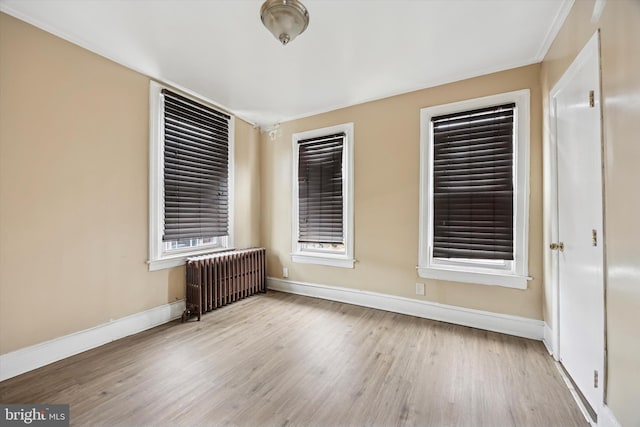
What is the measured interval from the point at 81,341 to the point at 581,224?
4.06 metres

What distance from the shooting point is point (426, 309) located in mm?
3049

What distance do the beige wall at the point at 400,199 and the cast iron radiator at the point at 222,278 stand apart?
76 centimetres

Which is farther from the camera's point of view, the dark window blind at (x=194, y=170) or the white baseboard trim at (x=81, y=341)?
the dark window blind at (x=194, y=170)

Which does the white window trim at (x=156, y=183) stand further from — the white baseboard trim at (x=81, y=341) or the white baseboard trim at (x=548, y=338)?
the white baseboard trim at (x=548, y=338)

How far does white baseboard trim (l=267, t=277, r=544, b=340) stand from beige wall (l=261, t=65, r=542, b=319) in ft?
0.23

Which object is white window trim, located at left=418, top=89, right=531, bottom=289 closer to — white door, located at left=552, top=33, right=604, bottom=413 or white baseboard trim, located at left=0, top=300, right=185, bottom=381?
white door, located at left=552, top=33, right=604, bottom=413

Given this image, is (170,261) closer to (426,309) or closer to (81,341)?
(81,341)

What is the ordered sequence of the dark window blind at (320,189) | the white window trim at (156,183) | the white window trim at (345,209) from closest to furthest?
the white window trim at (156,183) < the white window trim at (345,209) < the dark window blind at (320,189)

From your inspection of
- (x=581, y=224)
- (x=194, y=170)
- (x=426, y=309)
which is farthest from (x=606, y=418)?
(x=194, y=170)

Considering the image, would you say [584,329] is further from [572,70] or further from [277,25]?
[277,25]

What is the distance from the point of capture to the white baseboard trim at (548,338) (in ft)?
7.43

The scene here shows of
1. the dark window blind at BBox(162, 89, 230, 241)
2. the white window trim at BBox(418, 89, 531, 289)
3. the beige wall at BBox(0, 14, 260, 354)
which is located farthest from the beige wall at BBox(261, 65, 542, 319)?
the beige wall at BBox(0, 14, 260, 354)

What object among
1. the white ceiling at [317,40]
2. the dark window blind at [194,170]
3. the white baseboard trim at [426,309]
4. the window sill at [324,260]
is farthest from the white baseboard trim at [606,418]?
the dark window blind at [194,170]

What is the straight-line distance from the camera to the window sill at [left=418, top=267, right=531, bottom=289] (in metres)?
2.60
